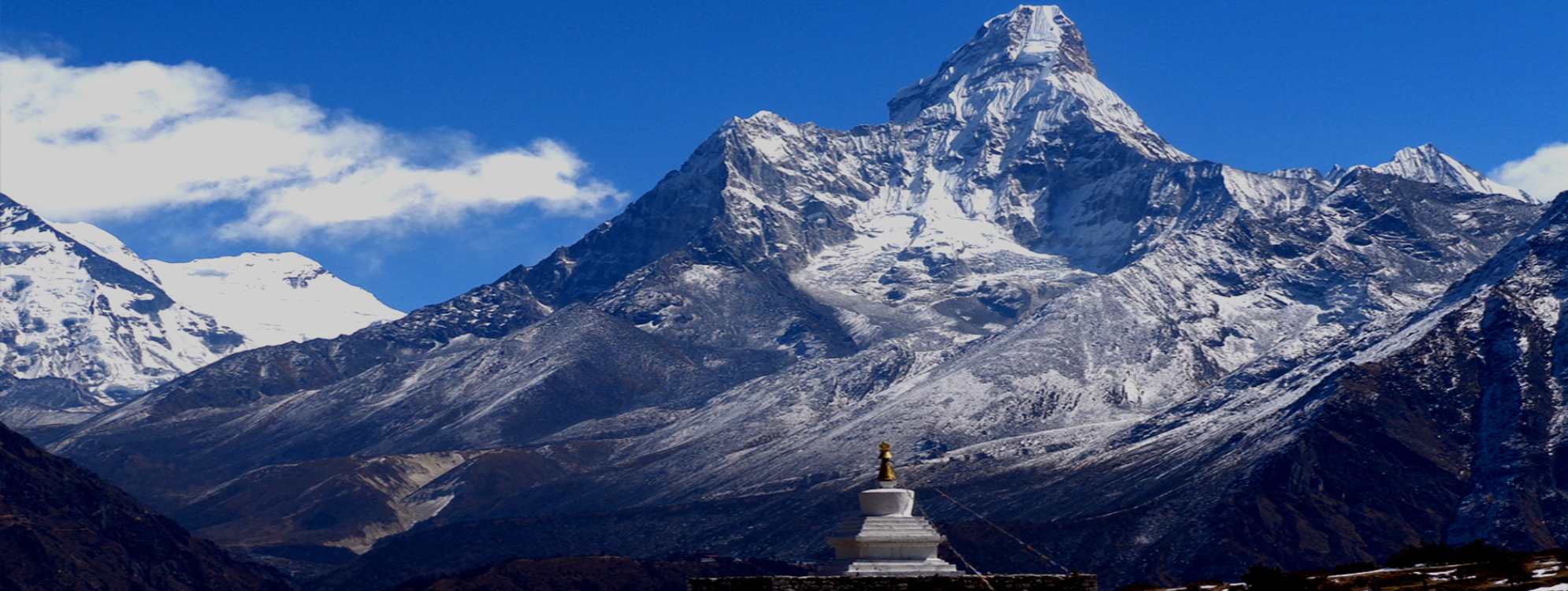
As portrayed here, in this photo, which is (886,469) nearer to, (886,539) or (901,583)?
(886,539)

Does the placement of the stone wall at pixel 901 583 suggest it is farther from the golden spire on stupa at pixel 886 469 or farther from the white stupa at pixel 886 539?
the golden spire on stupa at pixel 886 469

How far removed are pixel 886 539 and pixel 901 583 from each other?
562 cm

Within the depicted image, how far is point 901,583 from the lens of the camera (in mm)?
57625

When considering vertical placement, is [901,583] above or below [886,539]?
below

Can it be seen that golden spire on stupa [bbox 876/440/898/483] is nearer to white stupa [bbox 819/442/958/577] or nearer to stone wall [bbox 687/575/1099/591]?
white stupa [bbox 819/442/958/577]

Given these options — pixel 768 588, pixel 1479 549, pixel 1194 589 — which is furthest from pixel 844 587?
pixel 1479 549

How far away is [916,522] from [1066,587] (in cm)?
880

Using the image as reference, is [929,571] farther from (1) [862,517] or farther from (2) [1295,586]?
(2) [1295,586]

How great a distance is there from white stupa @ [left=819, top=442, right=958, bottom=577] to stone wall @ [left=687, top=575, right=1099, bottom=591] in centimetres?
437

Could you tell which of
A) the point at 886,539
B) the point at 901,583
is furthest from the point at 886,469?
the point at 901,583

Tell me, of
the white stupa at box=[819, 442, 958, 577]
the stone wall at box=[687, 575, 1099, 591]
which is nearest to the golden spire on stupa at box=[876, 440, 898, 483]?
the white stupa at box=[819, 442, 958, 577]

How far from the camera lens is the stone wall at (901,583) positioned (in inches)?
2196

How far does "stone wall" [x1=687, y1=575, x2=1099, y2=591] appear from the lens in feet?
183

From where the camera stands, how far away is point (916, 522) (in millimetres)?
64000
